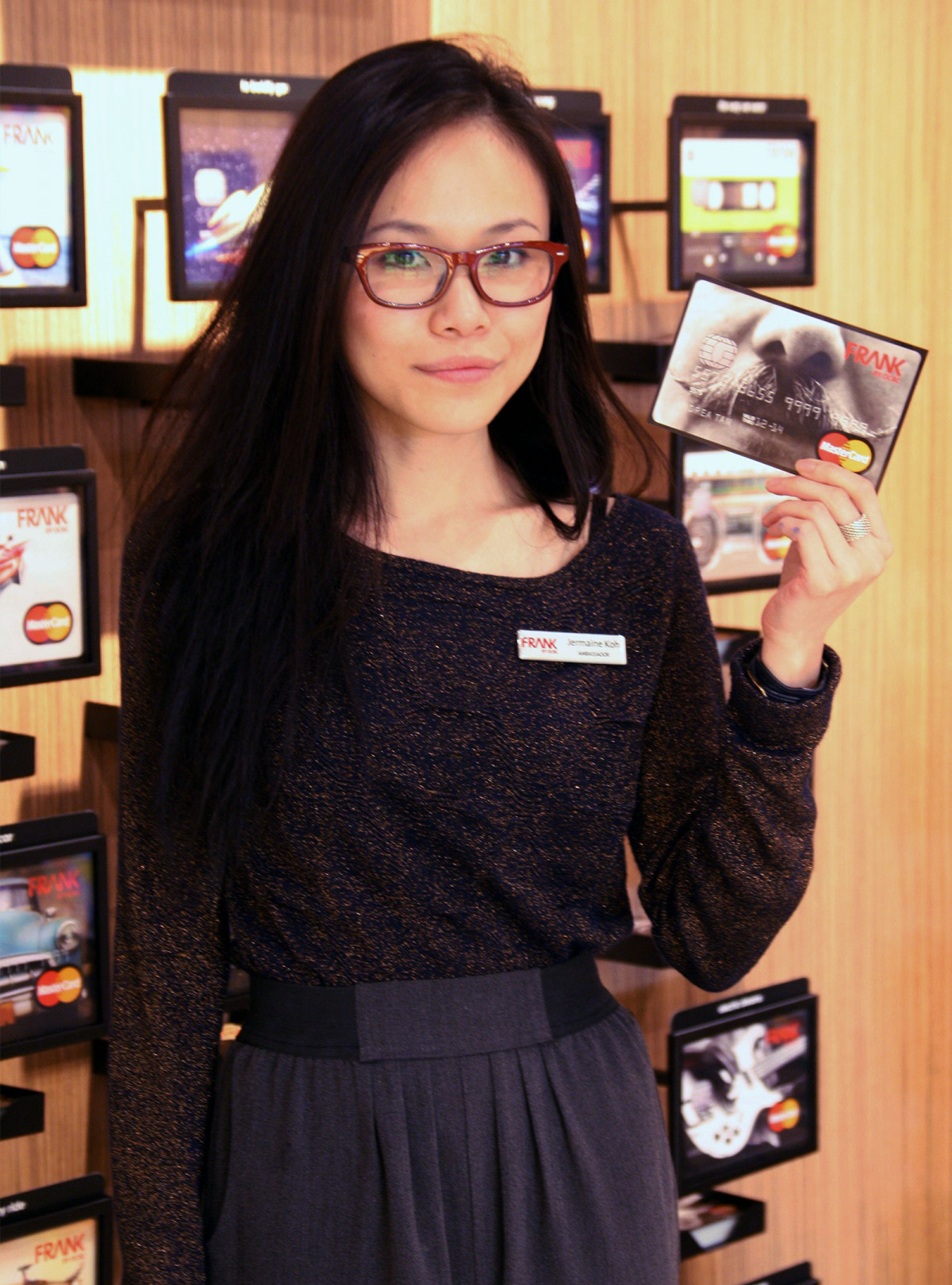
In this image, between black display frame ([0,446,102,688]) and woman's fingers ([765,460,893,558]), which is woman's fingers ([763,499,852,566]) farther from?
black display frame ([0,446,102,688])

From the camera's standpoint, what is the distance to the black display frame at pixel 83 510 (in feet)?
6.47

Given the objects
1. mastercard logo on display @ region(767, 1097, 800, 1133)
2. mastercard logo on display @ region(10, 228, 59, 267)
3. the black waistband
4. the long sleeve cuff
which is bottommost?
mastercard logo on display @ region(767, 1097, 800, 1133)

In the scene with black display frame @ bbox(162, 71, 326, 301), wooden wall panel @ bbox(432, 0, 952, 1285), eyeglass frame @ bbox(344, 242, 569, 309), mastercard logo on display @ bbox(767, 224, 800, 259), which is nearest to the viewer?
eyeglass frame @ bbox(344, 242, 569, 309)

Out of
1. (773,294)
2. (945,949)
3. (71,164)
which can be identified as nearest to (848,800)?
(945,949)

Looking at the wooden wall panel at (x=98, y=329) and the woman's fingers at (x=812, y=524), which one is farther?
the wooden wall panel at (x=98, y=329)

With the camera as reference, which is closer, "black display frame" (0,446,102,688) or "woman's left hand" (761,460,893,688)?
"woman's left hand" (761,460,893,688)

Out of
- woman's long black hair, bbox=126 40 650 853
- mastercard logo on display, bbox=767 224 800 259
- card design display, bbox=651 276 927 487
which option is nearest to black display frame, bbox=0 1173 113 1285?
woman's long black hair, bbox=126 40 650 853

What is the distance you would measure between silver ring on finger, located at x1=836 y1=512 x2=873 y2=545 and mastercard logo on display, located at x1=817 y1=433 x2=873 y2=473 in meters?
0.12

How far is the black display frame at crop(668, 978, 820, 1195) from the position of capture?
2652 millimetres

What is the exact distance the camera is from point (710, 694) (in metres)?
1.69

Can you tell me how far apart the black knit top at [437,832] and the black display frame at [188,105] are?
63 cm

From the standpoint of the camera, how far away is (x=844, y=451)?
1.69m

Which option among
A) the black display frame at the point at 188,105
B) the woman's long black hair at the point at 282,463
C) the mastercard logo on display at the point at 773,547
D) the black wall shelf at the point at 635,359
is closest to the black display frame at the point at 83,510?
the black display frame at the point at 188,105

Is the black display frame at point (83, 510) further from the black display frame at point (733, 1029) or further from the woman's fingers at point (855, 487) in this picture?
the black display frame at point (733, 1029)
